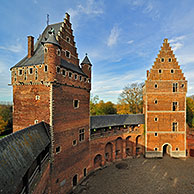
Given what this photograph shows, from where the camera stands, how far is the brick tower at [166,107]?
2145cm

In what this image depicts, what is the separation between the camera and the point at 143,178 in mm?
15820

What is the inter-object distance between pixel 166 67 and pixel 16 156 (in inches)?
963

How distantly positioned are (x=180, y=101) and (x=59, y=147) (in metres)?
21.7

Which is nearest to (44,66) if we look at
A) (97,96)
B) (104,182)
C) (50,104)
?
(50,104)

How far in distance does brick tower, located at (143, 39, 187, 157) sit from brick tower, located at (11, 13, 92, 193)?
13.4m

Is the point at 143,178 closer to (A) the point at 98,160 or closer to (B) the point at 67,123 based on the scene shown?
(A) the point at 98,160

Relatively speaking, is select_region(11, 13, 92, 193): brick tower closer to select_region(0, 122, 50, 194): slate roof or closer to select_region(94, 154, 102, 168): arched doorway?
select_region(0, 122, 50, 194): slate roof

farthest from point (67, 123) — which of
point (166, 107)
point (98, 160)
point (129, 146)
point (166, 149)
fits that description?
point (166, 149)

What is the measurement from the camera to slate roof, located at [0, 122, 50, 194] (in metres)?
4.84

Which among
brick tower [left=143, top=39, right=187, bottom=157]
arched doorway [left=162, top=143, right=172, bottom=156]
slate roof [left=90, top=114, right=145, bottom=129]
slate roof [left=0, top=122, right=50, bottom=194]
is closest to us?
slate roof [left=0, top=122, right=50, bottom=194]

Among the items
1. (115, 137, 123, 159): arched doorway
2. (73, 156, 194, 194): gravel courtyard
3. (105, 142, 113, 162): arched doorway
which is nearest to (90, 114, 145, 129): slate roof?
(115, 137, 123, 159): arched doorway

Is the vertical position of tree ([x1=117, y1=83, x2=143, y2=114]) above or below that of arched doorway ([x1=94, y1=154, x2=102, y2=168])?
above

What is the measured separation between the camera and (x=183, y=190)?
537 inches

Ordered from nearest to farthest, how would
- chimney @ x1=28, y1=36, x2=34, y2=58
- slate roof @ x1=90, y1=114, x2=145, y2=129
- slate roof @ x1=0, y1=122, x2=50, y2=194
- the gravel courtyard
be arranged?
slate roof @ x1=0, y1=122, x2=50, y2=194 < chimney @ x1=28, y1=36, x2=34, y2=58 < the gravel courtyard < slate roof @ x1=90, y1=114, x2=145, y2=129
